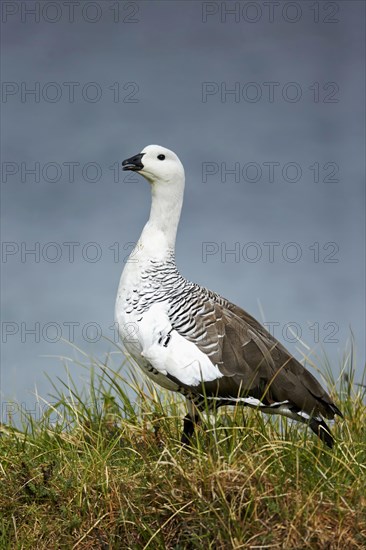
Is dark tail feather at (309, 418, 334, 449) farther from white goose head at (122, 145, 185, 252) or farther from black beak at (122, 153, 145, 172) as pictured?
black beak at (122, 153, 145, 172)

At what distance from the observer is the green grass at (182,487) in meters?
5.26

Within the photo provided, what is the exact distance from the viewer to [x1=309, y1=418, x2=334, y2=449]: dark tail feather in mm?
6359

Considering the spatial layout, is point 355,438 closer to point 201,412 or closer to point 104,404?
point 201,412

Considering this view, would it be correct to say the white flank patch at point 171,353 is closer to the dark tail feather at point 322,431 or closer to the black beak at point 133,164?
the dark tail feather at point 322,431

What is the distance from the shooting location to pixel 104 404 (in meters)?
7.35

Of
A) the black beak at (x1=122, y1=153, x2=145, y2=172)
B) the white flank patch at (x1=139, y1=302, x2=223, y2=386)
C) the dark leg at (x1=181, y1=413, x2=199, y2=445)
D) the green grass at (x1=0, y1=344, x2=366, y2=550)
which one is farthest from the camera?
the black beak at (x1=122, y1=153, x2=145, y2=172)

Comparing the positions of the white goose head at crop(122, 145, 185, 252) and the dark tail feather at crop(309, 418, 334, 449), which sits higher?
the white goose head at crop(122, 145, 185, 252)

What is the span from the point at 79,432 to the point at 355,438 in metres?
2.09

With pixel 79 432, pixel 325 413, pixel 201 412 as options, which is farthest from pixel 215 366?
pixel 79 432

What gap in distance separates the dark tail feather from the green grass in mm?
101

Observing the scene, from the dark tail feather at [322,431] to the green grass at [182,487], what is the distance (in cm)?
10

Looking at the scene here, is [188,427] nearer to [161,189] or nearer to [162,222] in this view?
[162,222]

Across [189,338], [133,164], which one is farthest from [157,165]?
[189,338]

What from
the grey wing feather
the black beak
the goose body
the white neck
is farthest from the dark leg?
the black beak
